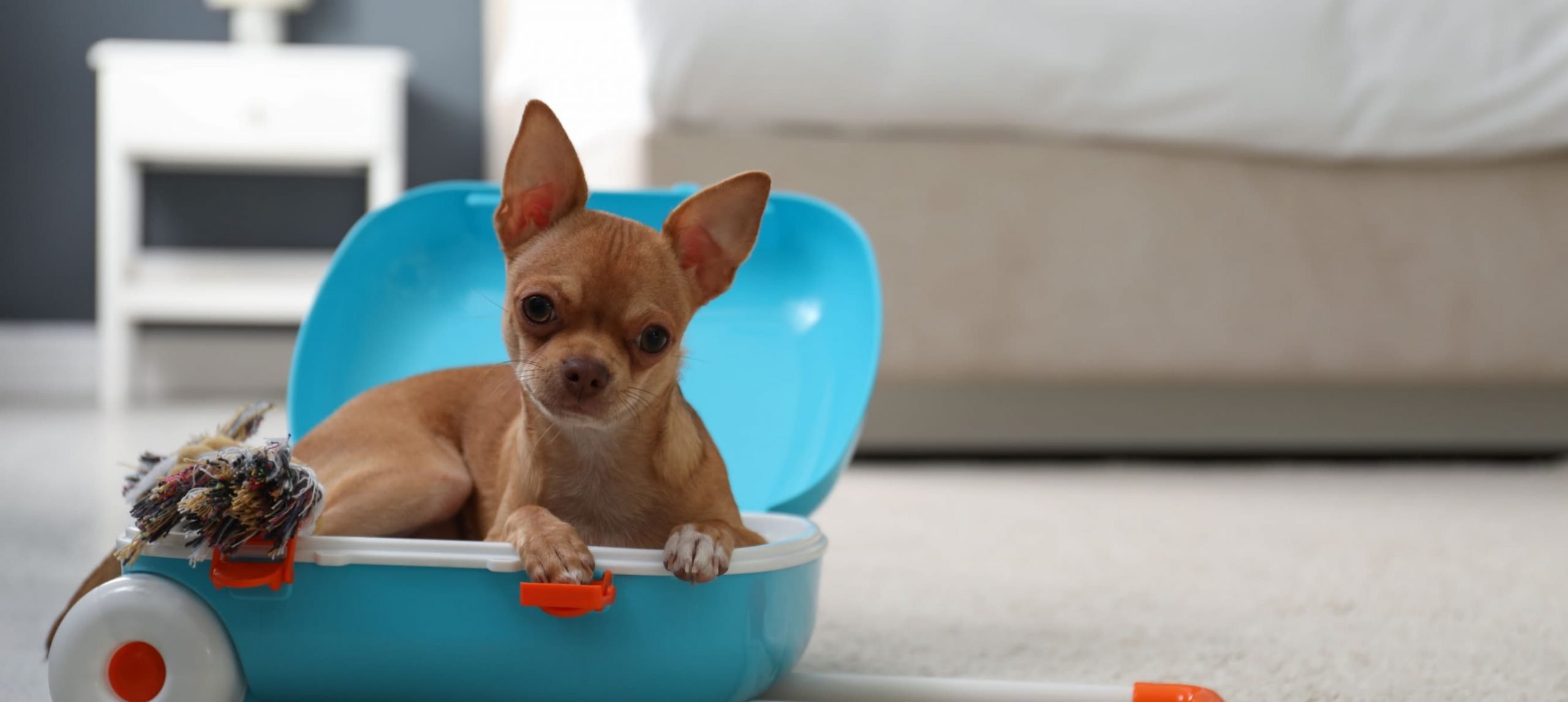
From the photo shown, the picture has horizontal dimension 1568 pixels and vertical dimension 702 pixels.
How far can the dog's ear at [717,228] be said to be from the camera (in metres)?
1.03

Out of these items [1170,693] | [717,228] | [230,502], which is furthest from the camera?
[717,228]

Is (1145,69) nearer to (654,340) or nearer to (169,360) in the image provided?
(654,340)

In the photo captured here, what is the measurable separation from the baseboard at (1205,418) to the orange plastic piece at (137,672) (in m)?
1.79

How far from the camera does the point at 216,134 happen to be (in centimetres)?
357

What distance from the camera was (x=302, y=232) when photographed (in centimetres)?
412

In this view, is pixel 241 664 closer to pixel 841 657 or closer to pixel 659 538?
pixel 659 538

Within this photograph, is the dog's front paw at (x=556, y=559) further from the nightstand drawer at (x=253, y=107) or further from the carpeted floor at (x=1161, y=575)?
the nightstand drawer at (x=253, y=107)

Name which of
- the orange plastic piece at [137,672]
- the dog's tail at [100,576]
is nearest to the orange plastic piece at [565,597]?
the orange plastic piece at [137,672]

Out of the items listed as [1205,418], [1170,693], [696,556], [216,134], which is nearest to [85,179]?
[216,134]

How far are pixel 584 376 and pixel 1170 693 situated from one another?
0.46 m

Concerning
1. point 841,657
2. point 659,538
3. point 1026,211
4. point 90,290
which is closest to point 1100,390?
point 1026,211

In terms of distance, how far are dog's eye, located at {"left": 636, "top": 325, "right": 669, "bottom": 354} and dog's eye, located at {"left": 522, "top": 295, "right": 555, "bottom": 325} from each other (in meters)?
0.06

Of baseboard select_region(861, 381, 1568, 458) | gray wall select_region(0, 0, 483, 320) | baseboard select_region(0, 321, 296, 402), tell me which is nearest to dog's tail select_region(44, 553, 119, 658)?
baseboard select_region(861, 381, 1568, 458)

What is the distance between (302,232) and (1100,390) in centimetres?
254
